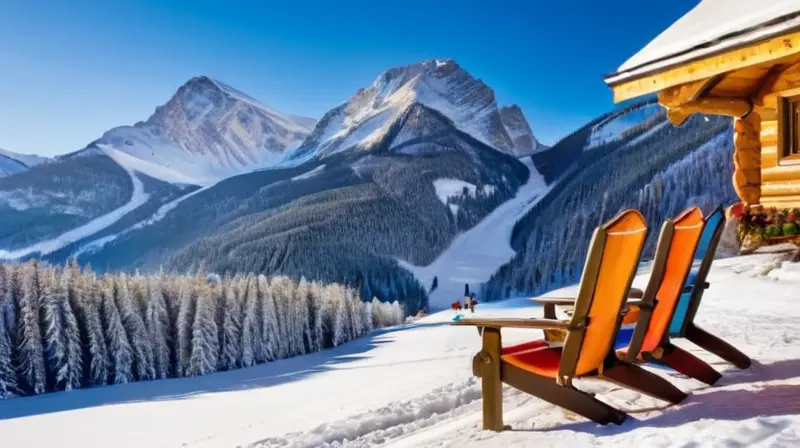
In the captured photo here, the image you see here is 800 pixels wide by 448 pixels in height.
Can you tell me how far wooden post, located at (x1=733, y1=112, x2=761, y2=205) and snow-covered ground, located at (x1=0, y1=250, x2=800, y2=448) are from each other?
1.56 meters

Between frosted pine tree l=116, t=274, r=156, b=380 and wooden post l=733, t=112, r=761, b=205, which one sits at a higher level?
wooden post l=733, t=112, r=761, b=205

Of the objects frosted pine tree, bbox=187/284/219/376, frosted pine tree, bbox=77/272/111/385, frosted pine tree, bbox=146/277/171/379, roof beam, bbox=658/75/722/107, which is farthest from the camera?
frosted pine tree, bbox=187/284/219/376

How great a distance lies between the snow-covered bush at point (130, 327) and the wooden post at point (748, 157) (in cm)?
2486

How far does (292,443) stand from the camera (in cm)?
490

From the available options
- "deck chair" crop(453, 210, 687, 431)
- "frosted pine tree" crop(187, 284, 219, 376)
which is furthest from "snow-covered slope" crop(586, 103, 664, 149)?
"deck chair" crop(453, 210, 687, 431)

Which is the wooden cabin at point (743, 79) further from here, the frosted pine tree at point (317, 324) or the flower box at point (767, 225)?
the frosted pine tree at point (317, 324)

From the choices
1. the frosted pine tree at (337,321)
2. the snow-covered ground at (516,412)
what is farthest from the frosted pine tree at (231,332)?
the snow-covered ground at (516,412)

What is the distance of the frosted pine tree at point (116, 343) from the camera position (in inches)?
1049

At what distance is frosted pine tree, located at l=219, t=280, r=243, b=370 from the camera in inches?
1233

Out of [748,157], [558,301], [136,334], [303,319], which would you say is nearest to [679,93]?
[558,301]

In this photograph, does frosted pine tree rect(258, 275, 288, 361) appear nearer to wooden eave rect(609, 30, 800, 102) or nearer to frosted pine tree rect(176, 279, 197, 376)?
frosted pine tree rect(176, 279, 197, 376)

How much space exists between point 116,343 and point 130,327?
141 centimetres

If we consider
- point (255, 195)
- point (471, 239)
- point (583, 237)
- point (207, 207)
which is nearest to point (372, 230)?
point (471, 239)

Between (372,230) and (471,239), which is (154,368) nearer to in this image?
(372,230)
